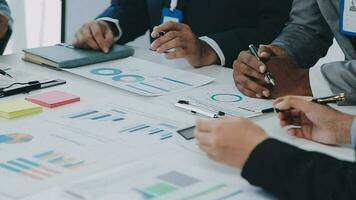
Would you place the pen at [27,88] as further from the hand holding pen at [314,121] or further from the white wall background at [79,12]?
the white wall background at [79,12]

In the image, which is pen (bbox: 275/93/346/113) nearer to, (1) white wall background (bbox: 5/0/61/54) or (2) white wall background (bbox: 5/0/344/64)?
(2) white wall background (bbox: 5/0/344/64)

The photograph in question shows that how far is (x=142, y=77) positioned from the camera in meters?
1.59

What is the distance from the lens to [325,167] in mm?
933

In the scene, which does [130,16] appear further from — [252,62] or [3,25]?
[252,62]

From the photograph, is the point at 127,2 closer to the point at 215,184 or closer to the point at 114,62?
the point at 114,62

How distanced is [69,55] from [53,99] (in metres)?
0.37

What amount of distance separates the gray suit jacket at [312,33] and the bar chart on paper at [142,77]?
0.30m

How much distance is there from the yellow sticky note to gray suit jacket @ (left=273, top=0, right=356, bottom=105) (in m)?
0.74

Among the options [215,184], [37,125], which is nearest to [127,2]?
[37,125]

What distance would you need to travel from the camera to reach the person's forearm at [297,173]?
902 mm

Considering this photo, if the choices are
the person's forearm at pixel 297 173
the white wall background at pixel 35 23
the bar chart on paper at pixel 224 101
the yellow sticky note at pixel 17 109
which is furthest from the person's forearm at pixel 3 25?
the white wall background at pixel 35 23

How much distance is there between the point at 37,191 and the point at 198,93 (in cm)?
63

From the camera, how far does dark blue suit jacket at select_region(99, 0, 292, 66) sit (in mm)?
1867

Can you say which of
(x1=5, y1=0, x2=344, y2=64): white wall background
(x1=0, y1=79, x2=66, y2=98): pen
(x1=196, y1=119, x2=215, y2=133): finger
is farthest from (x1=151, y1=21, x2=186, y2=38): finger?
(x1=5, y1=0, x2=344, y2=64): white wall background
